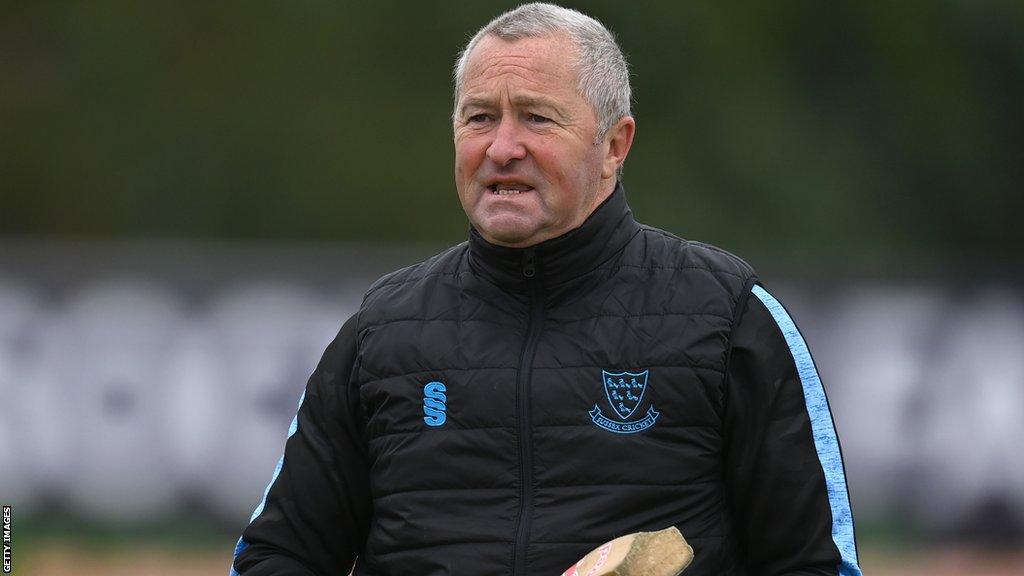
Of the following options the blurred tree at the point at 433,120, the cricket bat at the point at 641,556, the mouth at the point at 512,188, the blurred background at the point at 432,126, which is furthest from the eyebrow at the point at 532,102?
the blurred tree at the point at 433,120

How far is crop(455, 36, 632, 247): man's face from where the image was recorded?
2.95 meters

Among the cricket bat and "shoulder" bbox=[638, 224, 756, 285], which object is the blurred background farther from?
the cricket bat

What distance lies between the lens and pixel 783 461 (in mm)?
2855

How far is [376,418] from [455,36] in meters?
12.6

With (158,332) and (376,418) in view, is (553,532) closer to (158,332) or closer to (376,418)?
(376,418)

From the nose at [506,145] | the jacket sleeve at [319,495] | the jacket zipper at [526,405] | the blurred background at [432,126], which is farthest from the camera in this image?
the blurred background at [432,126]

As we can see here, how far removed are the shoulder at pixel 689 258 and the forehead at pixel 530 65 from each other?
1.11ft

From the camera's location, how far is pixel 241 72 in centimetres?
1595

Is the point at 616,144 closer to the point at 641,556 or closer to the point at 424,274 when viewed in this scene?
the point at 424,274

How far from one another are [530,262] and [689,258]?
31 centimetres

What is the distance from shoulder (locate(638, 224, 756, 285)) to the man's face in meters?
0.17

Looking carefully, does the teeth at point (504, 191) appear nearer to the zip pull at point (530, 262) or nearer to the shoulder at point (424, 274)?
the zip pull at point (530, 262)

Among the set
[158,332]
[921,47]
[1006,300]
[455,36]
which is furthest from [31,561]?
[921,47]

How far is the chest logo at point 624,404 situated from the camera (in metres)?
2.87
